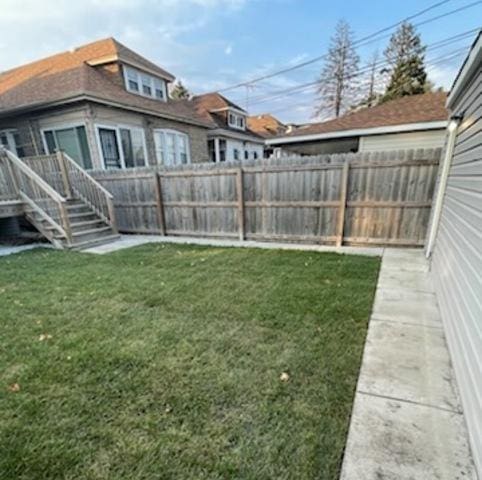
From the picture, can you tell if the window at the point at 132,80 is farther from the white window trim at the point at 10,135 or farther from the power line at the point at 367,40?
the power line at the point at 367,40

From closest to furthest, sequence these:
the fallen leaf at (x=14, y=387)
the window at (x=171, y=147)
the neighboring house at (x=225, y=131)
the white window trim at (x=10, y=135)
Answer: the fallen leaf at (x=14, y=387)
the white window trim at (x=10, y=135)
the window at (x=171, y=147)
the neighboring house at (x=225, y=131)

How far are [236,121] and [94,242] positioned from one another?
15.8m

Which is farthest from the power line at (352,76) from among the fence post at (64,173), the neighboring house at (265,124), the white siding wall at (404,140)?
the fence post at (64,173)

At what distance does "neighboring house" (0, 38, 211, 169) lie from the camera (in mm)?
9539

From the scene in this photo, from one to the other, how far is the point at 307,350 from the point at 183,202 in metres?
5.92

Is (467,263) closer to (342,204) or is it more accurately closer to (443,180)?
(443,180)

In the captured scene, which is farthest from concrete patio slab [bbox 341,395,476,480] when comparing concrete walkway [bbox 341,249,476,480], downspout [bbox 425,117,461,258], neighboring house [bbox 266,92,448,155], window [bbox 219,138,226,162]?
window [bbox 219,138,226,162]

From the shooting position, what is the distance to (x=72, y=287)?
14.3 feet

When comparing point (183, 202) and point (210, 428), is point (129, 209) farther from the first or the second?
point (210, 428)

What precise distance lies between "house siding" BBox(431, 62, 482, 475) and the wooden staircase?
7302 millimetres

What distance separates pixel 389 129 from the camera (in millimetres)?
8078

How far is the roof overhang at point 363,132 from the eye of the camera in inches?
297

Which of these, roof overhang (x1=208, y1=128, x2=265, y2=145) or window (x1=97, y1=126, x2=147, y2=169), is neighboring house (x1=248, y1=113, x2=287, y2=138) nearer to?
roof overhang (x1=208, y1=128, x2=265, y2=145)

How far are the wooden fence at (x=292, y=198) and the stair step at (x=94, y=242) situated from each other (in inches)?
32.8
